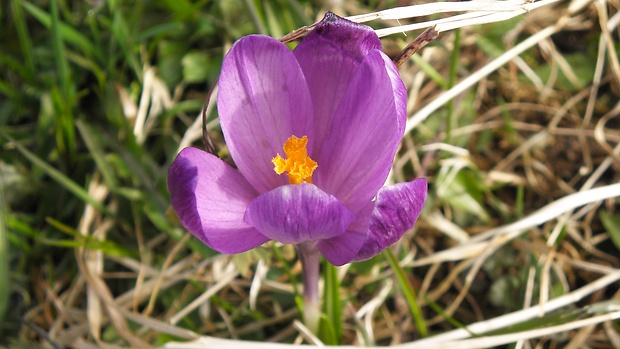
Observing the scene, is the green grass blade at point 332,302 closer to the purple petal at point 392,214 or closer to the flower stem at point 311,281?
the flower stem at point 311,281

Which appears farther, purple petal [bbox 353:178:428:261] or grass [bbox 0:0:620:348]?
grass [bbox 0:0:620:348]

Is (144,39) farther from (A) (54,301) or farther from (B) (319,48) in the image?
→ (B) (319,48)

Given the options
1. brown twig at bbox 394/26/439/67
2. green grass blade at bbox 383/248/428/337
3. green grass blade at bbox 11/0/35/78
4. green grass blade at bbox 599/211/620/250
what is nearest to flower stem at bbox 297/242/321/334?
green grass blade at bbox 383/248/428/337

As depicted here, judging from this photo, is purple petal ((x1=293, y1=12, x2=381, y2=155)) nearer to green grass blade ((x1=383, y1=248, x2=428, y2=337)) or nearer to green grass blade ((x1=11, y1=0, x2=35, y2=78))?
green grass blade ((x1=383, y1=248, x2=428, y2=337))

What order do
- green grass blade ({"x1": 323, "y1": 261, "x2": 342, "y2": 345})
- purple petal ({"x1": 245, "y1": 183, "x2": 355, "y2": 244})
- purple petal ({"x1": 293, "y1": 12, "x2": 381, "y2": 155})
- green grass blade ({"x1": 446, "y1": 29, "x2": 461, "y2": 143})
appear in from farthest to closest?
green grass blade ({"x1": 446, "y1": 29, "x2": 461, "y2": 143}) < green grass blade ({"x1": 323, "y1": 261, "x2": 342, "y2": 345}) < purple petal ({"x1": 293, "y1": 12, "x2": 381, "y2": 155}) < purple petal ({"x1": 245, "y1": 183, "x2": 355, "y2": 244})

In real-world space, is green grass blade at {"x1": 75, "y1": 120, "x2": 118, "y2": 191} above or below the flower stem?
above

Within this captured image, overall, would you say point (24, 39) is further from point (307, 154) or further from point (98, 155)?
point (307, 154)

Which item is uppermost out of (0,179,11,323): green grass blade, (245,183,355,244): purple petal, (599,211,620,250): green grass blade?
(245,183,355,244): purple petal
